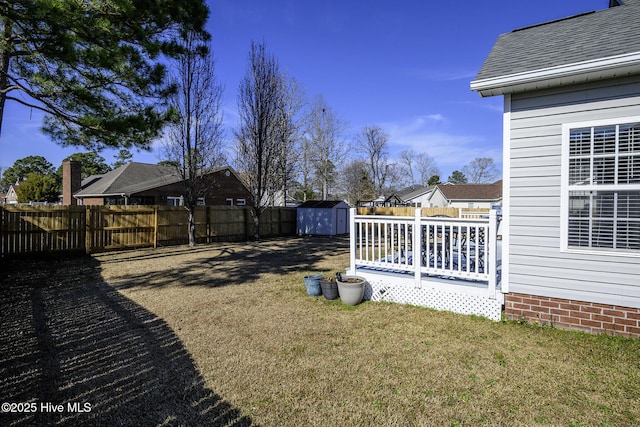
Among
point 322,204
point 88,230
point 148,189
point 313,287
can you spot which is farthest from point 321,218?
point 313,287

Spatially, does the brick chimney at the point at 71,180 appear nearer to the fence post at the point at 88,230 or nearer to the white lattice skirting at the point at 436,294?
the fence post at the point at 88,230

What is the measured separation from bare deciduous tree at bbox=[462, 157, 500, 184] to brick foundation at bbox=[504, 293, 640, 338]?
5985 centimetres

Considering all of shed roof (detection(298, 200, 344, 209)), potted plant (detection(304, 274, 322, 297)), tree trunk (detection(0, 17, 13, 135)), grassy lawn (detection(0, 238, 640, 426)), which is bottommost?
grassy lawn (detection(0, 238, 640, 426))

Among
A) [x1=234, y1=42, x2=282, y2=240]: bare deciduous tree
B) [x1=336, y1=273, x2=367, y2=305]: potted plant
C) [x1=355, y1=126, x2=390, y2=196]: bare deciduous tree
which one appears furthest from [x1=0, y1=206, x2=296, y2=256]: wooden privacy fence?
[x1=355, y1=126, x2=390, y2=196]: bare deciduous tree

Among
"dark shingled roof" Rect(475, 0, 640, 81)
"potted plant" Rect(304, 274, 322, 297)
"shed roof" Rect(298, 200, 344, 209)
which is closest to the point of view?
"dark shingled roof" Rect(475, 0, 640, 81)

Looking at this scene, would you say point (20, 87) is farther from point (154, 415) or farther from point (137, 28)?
point (154, 415)

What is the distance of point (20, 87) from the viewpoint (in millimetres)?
6117

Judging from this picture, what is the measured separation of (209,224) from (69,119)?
10240mm

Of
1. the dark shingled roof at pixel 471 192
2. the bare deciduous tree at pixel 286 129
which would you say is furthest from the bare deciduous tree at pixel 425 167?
the bare deciduous tree at pixel 286 129

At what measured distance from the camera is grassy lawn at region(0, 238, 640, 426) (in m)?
2.72

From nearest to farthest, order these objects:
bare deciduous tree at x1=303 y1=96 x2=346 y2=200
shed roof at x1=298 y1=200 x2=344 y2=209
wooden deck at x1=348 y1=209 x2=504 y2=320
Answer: wooden deck at x1=348 y1=209 x2=504 y2=320 → shed roof at x1=298 y1=200 x2=344 y2=209 → bare deciduous tree at x1=303 y1=96 x2=346 y2=200

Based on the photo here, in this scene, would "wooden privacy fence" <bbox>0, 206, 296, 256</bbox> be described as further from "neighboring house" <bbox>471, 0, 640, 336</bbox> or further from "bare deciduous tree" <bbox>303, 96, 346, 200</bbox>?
"bare deciduous tree" <bbox>303, 96, 346, 200</bbox>

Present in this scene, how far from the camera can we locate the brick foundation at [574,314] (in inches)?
159

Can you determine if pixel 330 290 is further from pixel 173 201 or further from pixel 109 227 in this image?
pixel 173 201
